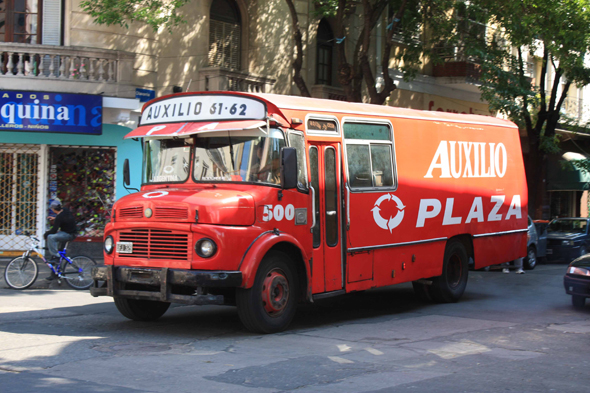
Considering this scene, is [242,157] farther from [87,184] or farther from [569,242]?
[569,242]

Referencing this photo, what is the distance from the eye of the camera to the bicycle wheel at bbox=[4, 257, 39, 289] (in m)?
13.3

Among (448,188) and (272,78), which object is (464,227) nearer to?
(448,188)

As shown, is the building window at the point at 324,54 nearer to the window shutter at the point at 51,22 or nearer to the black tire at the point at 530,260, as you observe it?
the black tire at the point at 530,260

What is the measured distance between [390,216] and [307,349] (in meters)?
3.20

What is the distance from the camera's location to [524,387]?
634 cm

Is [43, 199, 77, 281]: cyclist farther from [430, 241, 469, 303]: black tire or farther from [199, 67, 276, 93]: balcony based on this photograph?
[430, 241, 469, 303]: black tire

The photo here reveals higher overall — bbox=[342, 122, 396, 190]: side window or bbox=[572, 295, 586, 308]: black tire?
bbox=[342, 122, 396, 190]: side window

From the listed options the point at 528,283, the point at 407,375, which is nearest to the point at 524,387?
the point at 407,375

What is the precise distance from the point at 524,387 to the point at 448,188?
566 centimetres

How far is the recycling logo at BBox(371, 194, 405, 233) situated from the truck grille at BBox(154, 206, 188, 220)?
3.01 meters

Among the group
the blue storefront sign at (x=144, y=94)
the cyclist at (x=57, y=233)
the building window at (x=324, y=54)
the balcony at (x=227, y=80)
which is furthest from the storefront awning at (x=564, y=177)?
the cyclist at (x=57, y=233)

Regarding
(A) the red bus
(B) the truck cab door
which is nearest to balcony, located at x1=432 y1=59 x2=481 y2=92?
(A) the red bus

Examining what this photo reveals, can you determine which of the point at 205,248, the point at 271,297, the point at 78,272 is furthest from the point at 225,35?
the point at 205,248

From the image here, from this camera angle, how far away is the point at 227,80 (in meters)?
18.8
